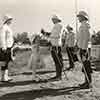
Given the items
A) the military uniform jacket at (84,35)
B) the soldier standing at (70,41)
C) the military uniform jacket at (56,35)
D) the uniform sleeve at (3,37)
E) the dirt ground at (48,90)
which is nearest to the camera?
the dirt ground at (48,90)

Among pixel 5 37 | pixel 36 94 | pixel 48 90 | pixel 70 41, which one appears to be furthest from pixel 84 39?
pixel 70 41

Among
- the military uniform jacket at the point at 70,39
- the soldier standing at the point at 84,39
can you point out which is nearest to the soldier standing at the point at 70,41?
the military uniform jacket at the point at 70,39

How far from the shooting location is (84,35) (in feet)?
Answer: 20.6

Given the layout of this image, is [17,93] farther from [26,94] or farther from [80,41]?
[80,41]

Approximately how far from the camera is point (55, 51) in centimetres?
761

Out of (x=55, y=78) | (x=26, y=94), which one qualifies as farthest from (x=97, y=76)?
(x=26, y=94)

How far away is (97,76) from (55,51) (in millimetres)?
1817

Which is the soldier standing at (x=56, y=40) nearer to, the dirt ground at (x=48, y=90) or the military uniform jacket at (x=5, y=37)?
the dirt ground at (x=48, y=90)

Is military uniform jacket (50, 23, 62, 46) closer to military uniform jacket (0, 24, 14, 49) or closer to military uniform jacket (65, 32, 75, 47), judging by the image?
military uniform jacket (0, 24, 14, 49)

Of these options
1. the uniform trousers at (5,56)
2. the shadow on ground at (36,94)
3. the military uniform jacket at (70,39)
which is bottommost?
the shadow on ground at (36,94)

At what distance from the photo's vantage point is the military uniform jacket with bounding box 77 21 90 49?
20.5 feet

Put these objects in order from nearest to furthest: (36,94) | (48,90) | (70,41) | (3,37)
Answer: (36,94) < (48,90) < (3,37) < (70,41)

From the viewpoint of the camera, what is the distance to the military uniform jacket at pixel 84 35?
6250mm

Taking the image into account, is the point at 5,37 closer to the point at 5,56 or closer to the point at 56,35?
the point at 5,56
